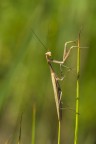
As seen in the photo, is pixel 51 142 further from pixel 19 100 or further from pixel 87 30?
pixel 87 30

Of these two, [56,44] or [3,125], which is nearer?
[56,44]

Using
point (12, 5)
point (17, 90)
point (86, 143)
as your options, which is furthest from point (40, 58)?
point (86, 143)

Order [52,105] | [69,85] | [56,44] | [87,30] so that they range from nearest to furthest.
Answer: [56,44] → [69,85] → [87,30] → [52,105]

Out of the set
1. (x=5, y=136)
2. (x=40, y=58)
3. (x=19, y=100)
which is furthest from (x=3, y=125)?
(x=40, y=58)

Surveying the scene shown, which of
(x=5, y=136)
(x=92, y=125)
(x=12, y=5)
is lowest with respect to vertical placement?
(x=92, y=125)

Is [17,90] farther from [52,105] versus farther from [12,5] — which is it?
[12,5]

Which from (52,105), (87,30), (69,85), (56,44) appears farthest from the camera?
(52,105)

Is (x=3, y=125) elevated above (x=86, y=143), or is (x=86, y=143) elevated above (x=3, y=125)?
(x=3, y=125)
